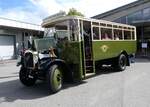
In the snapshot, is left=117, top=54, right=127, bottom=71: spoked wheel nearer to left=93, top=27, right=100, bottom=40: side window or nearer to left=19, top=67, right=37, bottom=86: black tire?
left=93, top=27, right=100, bottom=40: side window

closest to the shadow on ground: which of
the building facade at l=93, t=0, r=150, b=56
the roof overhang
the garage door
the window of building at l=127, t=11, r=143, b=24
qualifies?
the roof overhang

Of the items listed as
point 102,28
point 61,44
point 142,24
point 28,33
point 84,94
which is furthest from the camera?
point 28,33

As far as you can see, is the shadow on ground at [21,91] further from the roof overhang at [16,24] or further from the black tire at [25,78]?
the roof overhang at [16,24]

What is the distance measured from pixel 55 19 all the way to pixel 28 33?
71.9ft

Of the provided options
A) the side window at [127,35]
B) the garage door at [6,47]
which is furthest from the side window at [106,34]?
the garage door at [6,47]

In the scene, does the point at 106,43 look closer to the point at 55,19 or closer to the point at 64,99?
the point at 55,19

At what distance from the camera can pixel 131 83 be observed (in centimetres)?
949

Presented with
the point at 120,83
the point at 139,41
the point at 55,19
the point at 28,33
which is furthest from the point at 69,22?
the point at 28,33

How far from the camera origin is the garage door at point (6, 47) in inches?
1033

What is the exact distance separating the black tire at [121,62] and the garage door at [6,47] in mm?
16572

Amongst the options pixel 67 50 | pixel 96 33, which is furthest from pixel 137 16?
pixel 67 50

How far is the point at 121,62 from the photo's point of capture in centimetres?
1298

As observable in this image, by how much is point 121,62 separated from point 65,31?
15.1 ft

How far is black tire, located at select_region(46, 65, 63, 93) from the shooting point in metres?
8.13
